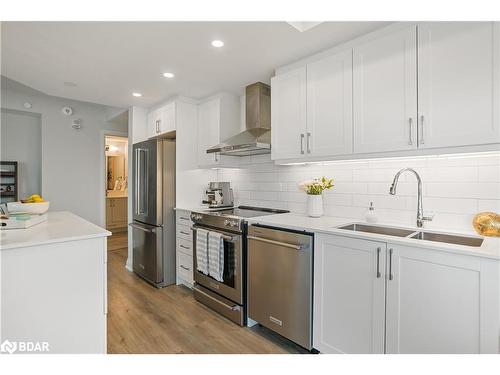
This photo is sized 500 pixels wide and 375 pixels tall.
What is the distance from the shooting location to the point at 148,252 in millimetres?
3400

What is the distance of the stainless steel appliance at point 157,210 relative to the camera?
326cm

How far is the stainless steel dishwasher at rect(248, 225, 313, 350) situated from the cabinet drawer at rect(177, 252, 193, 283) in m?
1.03

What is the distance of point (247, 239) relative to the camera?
2.36m

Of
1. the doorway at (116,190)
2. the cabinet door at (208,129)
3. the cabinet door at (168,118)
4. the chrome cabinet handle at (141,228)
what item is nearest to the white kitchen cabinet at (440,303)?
the cabinet door at (208,129)

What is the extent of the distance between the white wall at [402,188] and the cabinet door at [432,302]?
0.60 metres

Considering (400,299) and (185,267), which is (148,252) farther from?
(400,299)

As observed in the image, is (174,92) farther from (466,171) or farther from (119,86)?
(466,171)

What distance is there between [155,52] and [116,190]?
5.84 m

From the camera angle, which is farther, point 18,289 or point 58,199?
point 58,199

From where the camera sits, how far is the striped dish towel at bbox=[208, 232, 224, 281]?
2.54 meters

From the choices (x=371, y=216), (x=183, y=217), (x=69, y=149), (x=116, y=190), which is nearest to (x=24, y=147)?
(x=69, y=149)
